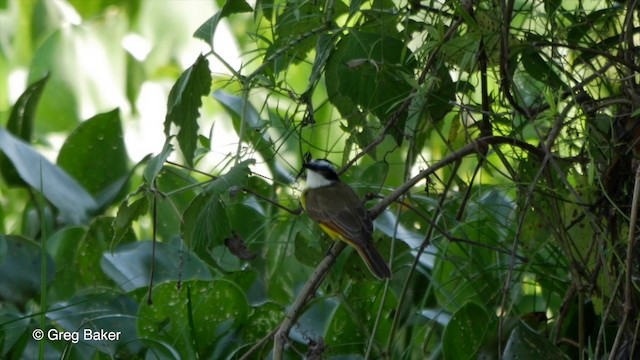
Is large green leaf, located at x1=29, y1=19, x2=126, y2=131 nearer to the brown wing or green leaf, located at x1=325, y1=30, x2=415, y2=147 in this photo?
the brown wing

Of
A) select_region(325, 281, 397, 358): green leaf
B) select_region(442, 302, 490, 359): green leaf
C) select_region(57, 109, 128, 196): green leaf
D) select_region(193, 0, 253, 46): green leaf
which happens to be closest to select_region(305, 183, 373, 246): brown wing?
select_region(325, 281, 397, 358): green leaf

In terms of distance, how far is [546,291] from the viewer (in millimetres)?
3568

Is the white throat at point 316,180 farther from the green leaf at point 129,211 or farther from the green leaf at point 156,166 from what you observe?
the green leaf at point 156,166

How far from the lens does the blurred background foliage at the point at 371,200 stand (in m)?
2.54

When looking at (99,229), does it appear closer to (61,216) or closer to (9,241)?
(9,241)

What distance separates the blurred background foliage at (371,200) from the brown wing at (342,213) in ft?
0.21

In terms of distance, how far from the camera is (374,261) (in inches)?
118

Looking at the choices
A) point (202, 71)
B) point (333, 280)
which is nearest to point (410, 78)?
point (202, 71)

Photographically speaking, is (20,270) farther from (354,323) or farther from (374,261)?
(374,261)

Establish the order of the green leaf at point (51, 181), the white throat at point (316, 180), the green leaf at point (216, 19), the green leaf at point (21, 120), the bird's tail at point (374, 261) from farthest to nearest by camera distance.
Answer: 1. the green leaf at point (21, 120)
2. the green leaf at point (51, 181)
3. the white throat at point (316, 180)
4. the bird's tail at point (374, 261)
5. the green leaf at point (216, 19)

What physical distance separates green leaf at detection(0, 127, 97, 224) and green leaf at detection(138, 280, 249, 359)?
0.81 m

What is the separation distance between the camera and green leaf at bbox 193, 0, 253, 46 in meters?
2.50

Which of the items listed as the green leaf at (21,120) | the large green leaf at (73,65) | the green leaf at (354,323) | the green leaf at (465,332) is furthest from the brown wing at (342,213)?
the large green leaf at (73,65)

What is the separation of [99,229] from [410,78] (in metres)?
1.48
